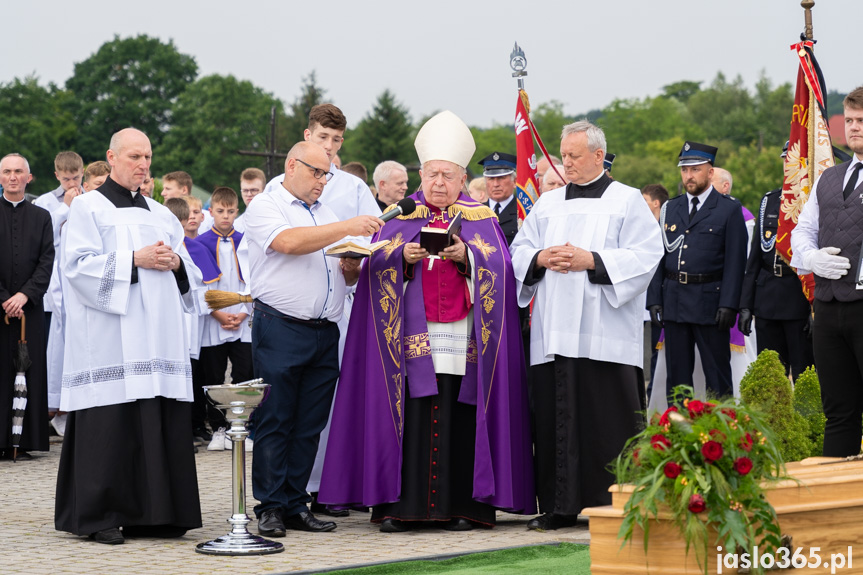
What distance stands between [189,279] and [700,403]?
3692 millimetres

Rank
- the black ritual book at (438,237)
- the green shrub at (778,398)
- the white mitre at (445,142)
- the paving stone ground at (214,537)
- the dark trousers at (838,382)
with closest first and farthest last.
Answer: the paving stone ground at (214,537), the dark trousers at (838,382), the black ritual book at (438,237), the white mitre at (445,142), the green shrub at (778,398)

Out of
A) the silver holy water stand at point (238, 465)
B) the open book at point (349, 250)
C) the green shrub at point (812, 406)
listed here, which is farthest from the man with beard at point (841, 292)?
the silver holy water stand at point (238, 465)

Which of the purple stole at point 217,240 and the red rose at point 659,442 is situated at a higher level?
the purple stole at point 217,240

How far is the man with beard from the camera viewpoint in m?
7.00

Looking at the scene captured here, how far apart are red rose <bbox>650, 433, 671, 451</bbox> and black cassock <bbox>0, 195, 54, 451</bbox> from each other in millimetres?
7098

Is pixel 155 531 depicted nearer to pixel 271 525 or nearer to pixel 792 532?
pixel 271 525

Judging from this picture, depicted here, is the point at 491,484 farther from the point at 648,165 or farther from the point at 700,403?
the point at 648,165

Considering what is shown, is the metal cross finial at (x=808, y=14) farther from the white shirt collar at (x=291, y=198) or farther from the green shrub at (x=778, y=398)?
the white shirt collar at (x=291, y=198)

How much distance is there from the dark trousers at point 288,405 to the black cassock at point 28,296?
398cm

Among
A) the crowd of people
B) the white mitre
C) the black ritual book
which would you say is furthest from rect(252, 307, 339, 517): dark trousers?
the white mitre

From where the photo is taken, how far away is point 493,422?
306 inches

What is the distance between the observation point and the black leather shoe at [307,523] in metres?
7.64

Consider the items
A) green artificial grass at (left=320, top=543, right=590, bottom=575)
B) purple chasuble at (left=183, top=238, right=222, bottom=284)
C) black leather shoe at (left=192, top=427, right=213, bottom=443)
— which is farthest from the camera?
black leather shoe at (left=192, top=427, right=213, bottom=443)

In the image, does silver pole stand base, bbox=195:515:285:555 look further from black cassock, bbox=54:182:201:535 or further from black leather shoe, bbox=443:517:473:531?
black leather shoe, bbox=443:517:473:531
